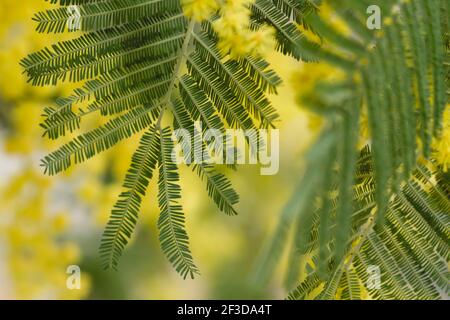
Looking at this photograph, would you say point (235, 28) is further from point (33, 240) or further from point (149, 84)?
point (33, 240)

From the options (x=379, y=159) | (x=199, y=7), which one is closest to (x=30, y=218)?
(x=199, y=7)

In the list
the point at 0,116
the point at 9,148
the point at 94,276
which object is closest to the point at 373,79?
the point at 9,148

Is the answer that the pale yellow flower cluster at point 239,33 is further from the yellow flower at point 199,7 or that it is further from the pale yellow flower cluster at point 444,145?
the pale yellow flower cluster at point 444,145

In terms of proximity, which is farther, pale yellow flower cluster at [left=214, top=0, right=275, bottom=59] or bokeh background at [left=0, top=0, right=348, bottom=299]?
bokeh background at [left=0, top=0, right=348, bottom=299]

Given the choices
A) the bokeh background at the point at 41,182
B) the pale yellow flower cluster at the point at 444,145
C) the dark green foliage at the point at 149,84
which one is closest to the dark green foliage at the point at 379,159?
the pale yellow flower cluster at the point at 444,145

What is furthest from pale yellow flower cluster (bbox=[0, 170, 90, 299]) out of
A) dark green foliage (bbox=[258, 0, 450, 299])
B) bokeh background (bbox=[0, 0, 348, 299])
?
dark green foliage (bbox=[258, 0, 450, 299])

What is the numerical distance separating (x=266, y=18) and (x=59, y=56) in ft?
0.87

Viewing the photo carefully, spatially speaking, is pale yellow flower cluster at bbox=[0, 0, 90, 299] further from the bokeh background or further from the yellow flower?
the yellow flower

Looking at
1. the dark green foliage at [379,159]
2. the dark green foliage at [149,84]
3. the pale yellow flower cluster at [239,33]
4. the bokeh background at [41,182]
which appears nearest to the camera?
the dark green foliage at [379,159]

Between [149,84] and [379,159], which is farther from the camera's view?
[149,84]

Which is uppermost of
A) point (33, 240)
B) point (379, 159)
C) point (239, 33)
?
point (33, 240)

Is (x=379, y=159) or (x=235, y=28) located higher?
(x=235, y=28)
